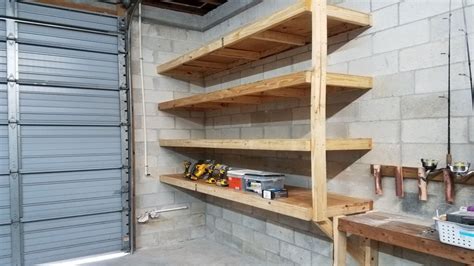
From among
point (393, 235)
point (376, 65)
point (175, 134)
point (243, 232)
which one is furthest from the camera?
point (175, 134)

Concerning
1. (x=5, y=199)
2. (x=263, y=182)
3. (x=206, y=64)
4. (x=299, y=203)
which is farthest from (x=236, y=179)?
(x=5, y=199)

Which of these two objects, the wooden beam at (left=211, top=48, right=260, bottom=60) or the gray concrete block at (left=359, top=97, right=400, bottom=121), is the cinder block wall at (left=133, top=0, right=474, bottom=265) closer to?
the gray concrete block at (left=359, top=97, right=400, bottom=121)

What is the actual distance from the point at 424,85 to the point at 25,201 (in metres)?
3.43

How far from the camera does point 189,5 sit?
407 centimetres

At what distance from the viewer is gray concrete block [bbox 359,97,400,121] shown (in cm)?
228

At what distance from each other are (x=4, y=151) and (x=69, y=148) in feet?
1.76

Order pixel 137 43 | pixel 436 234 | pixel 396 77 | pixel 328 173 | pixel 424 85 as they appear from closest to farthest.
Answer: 1. pixel 436 234
2. pixel 424 85
3. pixel 396 77
4. pixel 328 173
5. pixel 137 43

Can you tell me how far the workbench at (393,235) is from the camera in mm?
1665

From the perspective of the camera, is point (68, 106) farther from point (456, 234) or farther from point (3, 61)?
point (456, 234)

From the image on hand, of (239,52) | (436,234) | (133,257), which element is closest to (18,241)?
(133,257)

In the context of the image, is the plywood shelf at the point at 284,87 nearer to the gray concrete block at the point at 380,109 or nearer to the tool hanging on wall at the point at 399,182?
the gray concrete block at the point at 380,109

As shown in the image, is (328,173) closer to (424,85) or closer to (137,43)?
(424,85)

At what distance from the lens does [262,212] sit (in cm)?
343

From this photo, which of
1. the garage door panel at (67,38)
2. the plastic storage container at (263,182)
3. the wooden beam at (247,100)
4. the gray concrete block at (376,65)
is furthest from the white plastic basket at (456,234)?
the garage door panel at (67,38)
